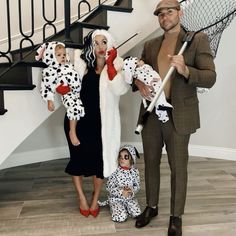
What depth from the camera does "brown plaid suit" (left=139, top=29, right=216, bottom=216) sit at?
1859mm

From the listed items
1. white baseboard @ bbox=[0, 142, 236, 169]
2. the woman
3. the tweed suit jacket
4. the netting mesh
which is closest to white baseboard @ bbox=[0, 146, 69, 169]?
white baseboard @ bbox=[0, 142, 236, 169]

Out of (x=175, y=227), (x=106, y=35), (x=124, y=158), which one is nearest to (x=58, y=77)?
(x=106, y=35)

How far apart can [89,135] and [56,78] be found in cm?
46

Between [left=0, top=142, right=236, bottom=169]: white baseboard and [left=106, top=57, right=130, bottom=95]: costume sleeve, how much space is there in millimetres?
1767

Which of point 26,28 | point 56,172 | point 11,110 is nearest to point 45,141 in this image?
point 56,172

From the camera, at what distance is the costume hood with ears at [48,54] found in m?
2.04

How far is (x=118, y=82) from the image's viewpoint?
2.12m

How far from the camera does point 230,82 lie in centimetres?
345

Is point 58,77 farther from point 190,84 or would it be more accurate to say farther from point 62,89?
point 190,84

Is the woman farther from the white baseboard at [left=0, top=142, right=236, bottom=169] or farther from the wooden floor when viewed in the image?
the white baseboard at [left=0, top=142, right=236, bottom=169]

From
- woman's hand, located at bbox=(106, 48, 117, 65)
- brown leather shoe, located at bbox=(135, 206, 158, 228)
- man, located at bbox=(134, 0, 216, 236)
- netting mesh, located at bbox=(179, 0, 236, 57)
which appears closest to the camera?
man, located at bbox=(134, 0, 216, 236)

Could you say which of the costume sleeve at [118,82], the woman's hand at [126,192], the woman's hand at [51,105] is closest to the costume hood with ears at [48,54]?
the woman's hand at [51,105]

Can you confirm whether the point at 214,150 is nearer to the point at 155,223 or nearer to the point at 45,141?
the point at 155,223

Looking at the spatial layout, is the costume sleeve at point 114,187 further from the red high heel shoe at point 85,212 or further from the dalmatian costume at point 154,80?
the dalmatian costume at point 154,80
